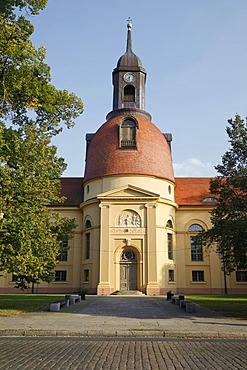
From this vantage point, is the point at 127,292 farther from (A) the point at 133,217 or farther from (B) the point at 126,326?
→ (B) the point at 126,326

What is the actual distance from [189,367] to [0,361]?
3.62 metres

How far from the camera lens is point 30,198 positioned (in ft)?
55.9

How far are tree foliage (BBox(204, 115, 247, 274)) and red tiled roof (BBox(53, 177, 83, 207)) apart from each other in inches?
862

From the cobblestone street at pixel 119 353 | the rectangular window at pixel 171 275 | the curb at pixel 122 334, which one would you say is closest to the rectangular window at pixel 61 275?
the rectangular window at pixel 171 275

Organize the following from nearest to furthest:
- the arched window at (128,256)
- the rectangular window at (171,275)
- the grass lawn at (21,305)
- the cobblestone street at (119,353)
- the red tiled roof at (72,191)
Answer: the cobblestone street at (119,353)
the grass lawn at (21,305)
the arched window at (128,256)
the rectangular window at (171,275)
the red tiled roof at (72,191)

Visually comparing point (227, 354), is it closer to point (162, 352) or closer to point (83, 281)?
point (162, 352)

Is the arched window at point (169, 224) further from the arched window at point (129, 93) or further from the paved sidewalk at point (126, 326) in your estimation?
the paved sidewalk at point (126, 326)

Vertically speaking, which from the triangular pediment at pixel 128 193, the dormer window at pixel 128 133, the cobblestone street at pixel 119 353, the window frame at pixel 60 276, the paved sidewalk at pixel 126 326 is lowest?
the cobblestone street at pixel 119 353

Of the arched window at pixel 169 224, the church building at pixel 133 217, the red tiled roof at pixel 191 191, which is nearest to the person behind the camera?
the church building at pixel 133 217

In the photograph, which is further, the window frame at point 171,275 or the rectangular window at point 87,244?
the rectangular window at point 87,244

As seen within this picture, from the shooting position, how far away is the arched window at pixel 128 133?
1495 inches

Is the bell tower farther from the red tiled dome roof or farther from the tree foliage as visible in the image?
the tree foliage

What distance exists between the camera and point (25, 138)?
18438 millimetres

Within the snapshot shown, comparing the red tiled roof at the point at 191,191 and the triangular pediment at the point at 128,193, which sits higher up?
the red tiled roof at the point at 191,191
